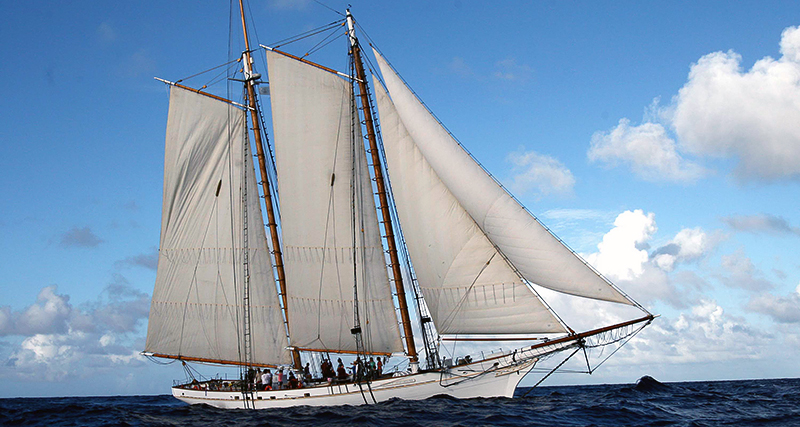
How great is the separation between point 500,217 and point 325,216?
11.9 meters

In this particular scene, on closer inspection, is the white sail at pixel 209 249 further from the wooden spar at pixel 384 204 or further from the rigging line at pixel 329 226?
the wooden spar at pixel 384 204

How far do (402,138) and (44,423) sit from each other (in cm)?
2467

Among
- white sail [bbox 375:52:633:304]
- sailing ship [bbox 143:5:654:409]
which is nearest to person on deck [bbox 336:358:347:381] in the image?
sailing ship [bbox 143:5:654:409]

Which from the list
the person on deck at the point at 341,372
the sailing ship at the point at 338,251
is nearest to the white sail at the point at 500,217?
the sailing ship at the point at 338,251

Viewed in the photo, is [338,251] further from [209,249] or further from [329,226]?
[209,249]

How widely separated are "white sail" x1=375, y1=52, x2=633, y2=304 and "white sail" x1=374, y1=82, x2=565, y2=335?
0.83 metres

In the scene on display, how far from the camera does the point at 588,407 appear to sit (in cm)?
2966

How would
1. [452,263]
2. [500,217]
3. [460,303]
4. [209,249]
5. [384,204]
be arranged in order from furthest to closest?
[209,249], [384,204], [452,263], [460,303], [500,217]

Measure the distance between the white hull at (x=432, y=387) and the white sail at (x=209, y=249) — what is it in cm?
733

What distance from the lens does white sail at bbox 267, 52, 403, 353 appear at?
3462 cm

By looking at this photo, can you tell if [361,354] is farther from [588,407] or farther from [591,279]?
[591,279]

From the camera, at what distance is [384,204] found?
3406cm

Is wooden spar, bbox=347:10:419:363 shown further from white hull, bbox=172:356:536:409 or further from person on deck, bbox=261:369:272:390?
person on deck, bbox=261:369:272:390

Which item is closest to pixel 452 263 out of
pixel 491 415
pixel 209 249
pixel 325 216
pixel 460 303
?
pixel 460 303
